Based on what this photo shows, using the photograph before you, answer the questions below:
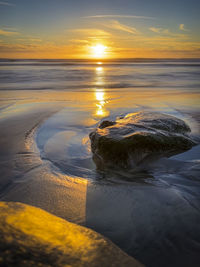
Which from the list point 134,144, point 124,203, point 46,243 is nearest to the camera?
point 46,243

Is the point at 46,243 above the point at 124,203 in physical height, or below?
above

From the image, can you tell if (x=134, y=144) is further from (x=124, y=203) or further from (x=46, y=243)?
(x=46, y=243)

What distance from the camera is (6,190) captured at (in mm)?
2027

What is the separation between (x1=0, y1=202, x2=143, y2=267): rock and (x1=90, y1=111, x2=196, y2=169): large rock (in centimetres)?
129

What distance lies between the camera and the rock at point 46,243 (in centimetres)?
90

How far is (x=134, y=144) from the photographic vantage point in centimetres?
267

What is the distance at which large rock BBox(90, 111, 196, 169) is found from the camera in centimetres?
259

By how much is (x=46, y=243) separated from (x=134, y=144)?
1851 millimetres

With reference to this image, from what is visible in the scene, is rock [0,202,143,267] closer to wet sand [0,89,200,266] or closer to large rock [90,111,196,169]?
wet sand [0,89,200,266]

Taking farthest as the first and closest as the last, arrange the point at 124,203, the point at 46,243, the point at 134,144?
1. the point at 134,144
2. the point at 124,203
3. the point at 46,243

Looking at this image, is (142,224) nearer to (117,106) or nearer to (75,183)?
(75,183)

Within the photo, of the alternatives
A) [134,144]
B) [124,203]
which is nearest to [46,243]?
[124,203]

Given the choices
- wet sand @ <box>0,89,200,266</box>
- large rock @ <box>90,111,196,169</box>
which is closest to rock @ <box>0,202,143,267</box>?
wet sand @ <box>0,89,200,266</box>

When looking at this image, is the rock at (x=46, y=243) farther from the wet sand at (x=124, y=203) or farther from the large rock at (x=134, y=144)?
the large rock at (x=134, y=144)
